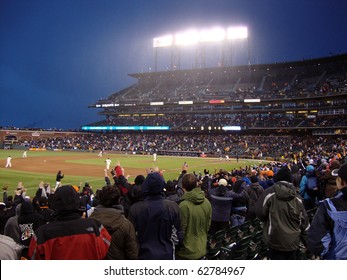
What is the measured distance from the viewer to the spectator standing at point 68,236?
351 centimetres

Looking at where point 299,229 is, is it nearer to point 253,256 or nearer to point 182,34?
point 253,256

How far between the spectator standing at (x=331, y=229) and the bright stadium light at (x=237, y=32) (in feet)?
233

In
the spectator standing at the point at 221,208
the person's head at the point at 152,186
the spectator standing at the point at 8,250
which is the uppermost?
the person's head at the point at 152,186

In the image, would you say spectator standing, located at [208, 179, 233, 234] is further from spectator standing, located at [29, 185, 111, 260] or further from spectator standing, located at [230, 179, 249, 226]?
spectator standing, located at [29, 185, 111, 260]

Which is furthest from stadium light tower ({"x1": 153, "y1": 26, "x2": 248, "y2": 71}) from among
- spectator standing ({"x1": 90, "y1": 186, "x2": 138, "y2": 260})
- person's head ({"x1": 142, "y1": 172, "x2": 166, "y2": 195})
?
spectator standing ({"x1": 90, "y1": 186, "x2": 138, "y2": 260})

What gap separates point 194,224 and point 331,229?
214 centimetres

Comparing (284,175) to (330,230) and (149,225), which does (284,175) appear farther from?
(149,225)

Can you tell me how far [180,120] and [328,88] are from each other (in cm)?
3439

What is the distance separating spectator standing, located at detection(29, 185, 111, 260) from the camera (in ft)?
11.5

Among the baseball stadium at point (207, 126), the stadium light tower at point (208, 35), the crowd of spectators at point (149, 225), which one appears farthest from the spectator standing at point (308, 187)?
the stadium light tower at point (208, 35)

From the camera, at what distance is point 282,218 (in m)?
5.12

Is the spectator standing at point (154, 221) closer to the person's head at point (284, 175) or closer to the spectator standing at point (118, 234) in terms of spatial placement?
the spectator standing at point (118, 234)

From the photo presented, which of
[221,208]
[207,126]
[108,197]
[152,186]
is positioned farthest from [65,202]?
[207,126]

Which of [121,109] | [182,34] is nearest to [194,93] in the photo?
[182,34]
